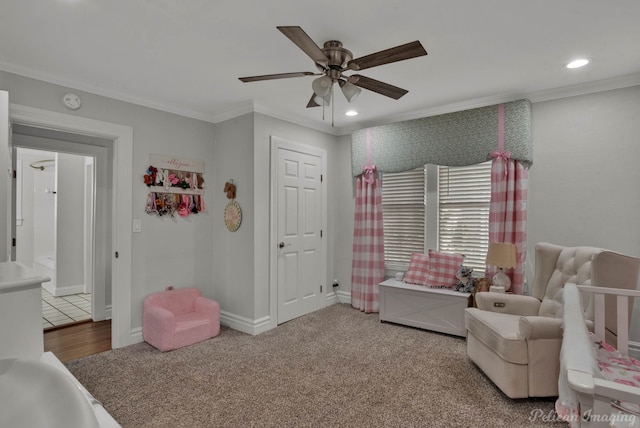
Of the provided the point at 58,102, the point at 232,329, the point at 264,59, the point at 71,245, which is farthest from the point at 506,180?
the point at 71,245

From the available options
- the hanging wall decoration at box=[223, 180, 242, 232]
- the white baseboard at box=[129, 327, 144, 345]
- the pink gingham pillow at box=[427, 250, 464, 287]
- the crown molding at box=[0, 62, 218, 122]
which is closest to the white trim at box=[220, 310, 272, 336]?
the white baseboard at box=[129, 327, 144, 345]

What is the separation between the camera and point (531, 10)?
1.95 metres

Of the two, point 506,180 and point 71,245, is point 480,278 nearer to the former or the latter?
point 506,180

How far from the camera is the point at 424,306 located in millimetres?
3562

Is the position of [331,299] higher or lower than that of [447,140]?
lower

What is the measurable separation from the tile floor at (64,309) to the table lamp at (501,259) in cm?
454

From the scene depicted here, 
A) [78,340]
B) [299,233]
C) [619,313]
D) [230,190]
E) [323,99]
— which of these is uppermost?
[323,99]

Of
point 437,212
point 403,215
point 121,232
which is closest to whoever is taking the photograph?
point 121,232

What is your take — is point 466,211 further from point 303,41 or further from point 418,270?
point 303,41

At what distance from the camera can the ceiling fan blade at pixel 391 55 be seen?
1.72 meters

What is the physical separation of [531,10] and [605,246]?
2.19 metres

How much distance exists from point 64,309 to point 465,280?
4.94m

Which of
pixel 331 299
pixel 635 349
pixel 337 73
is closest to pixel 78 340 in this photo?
pixel 331 299

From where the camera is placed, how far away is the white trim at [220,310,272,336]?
11.5 feet
